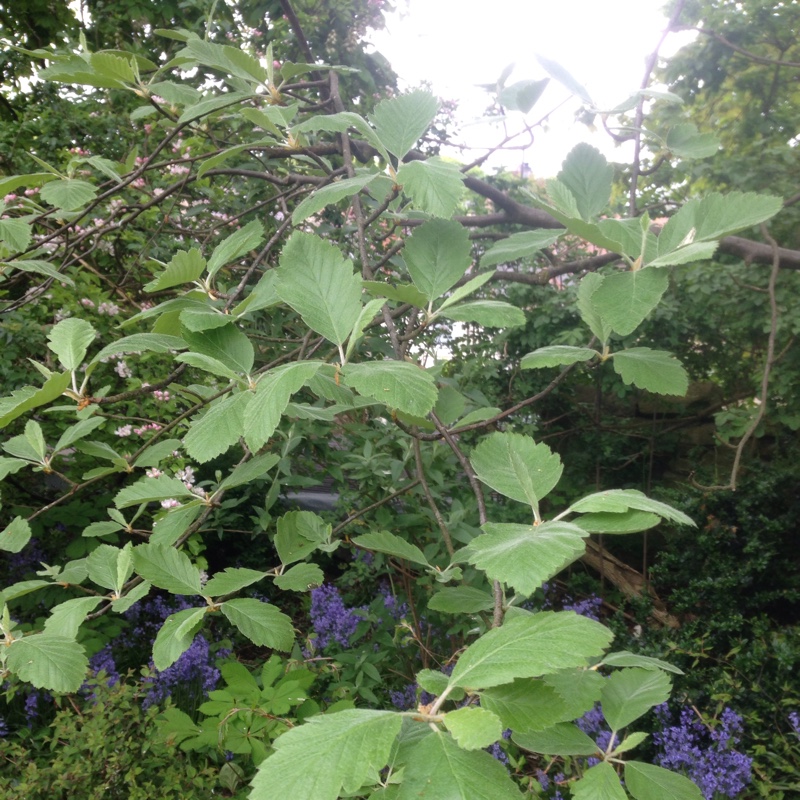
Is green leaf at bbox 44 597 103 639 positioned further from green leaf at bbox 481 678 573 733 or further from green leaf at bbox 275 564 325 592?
green leaf at bbox 481 678 573 733

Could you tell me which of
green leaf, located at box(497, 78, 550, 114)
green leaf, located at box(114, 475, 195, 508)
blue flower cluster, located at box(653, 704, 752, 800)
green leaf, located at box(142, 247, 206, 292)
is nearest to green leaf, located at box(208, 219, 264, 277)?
green leaf, located at box(142, 247, 206, 292)

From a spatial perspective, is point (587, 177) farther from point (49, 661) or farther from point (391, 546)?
point (49, 661)

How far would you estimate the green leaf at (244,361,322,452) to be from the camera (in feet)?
1.48

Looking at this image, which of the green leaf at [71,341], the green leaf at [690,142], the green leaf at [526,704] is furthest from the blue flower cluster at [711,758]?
the green leaf at [71,341]

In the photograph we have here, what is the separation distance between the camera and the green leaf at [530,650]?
1.10 feet

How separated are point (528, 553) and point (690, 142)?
762 mm

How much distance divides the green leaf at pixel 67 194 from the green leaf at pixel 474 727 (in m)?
0.82

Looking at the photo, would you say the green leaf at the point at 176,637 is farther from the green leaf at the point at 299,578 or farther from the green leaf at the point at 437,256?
the green leaf at the point at 437,256

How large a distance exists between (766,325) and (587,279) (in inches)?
113

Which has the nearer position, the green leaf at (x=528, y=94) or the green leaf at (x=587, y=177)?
the green leaf at (x=587, y=177)

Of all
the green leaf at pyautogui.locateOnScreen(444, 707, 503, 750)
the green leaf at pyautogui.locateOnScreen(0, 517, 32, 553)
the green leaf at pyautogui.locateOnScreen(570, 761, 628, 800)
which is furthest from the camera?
the green leaf at pyautogui.locateOnScreen(0, 517, 32, 553)

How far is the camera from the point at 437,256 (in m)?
0.62

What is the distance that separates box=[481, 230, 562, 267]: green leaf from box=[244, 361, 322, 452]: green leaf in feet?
1.08

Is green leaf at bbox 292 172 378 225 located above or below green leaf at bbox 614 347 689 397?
above
